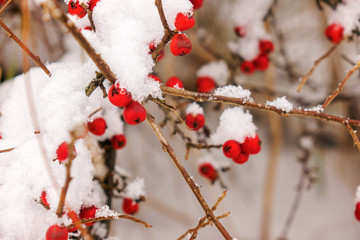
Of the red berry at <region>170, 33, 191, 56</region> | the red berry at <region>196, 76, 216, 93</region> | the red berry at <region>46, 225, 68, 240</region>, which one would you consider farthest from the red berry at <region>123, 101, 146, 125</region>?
the red berry at <region>196, 76, 216, 93</region>

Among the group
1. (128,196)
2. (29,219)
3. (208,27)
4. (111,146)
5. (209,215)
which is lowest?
(209,215)

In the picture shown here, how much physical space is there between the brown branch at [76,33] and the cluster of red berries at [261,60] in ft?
2.55

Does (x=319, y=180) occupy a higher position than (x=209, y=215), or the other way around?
(x=319, y=180)

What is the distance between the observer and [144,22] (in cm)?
75

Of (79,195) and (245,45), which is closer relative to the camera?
(79,195)

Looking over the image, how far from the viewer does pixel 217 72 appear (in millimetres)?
1428

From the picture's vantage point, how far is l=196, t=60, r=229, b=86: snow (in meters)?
1.41

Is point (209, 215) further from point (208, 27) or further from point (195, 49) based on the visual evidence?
point (208, 27)

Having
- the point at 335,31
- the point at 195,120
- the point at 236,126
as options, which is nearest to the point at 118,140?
the point at 195,120

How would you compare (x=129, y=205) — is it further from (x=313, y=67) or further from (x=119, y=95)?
(x=313, y=67)

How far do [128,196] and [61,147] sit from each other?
456 mm

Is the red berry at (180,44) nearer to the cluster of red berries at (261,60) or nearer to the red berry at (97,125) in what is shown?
the red berry at (97,125)

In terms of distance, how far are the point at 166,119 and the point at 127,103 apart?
1.14 ft

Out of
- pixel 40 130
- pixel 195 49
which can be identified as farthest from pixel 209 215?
pixel 195 49
